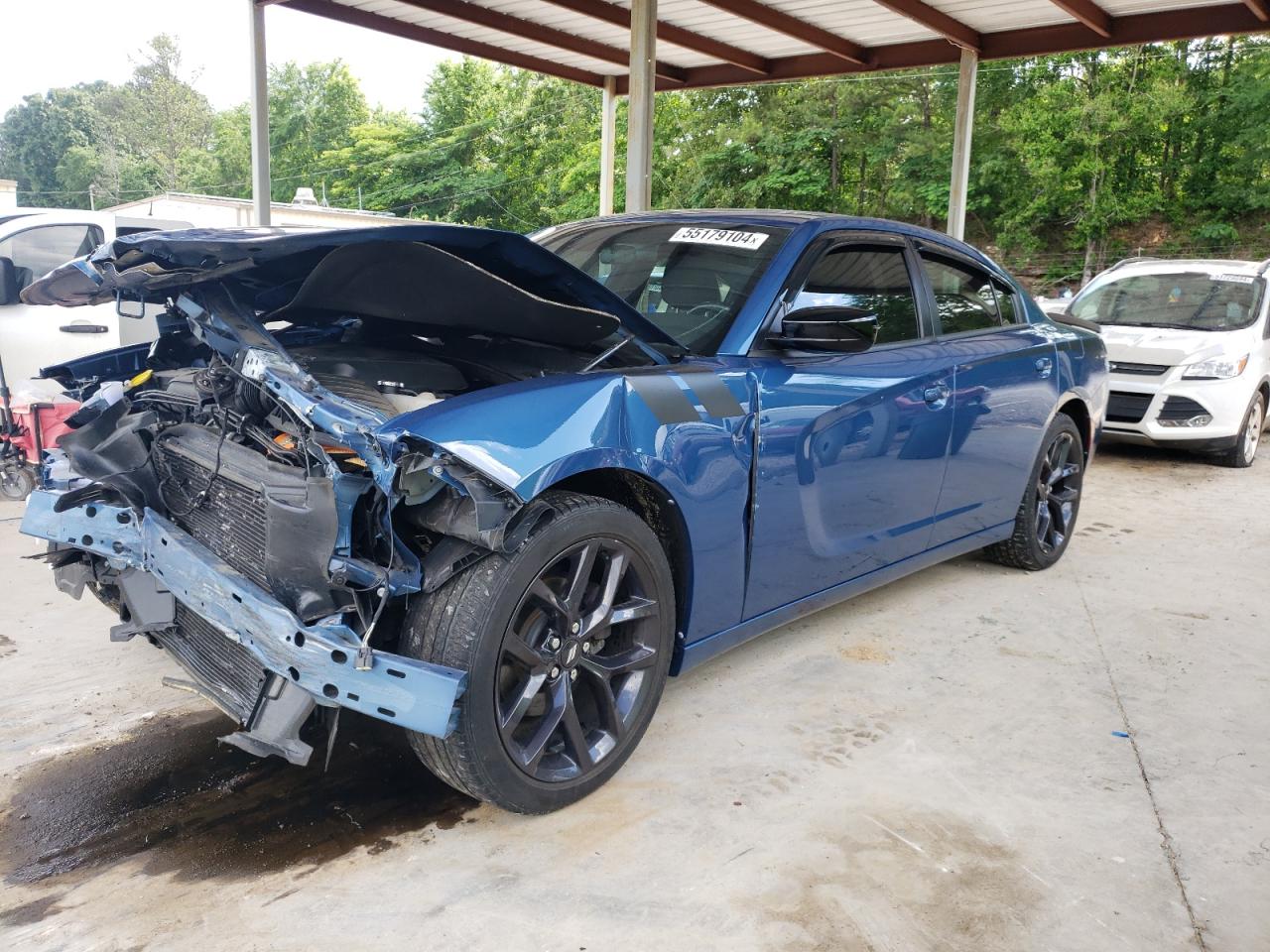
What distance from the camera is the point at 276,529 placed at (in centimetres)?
→ 230

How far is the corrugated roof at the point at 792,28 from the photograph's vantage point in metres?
10.3

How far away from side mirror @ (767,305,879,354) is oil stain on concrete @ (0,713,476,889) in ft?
5.36

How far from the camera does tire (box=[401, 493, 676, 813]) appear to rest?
2328mm

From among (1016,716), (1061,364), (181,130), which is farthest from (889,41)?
(181,130)

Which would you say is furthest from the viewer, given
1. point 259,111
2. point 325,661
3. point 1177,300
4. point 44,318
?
point 259,111

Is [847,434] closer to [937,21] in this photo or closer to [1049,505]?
[1049,505]

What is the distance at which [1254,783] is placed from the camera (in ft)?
9.95

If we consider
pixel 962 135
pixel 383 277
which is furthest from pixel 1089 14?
pixel 383 277

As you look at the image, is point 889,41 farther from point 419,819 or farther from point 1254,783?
point 419,819

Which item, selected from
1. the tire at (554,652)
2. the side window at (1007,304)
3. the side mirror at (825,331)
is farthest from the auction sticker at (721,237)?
the side window at (1007,304)

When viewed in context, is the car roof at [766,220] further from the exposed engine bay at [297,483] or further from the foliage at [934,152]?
the foliage at [934,152]

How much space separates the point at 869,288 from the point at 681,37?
9.16 m

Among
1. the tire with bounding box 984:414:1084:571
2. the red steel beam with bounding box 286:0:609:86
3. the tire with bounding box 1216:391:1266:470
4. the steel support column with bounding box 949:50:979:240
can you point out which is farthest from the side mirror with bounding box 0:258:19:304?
the steel support column with bounding box 949:50:979:240

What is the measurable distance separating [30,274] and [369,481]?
5.65m
